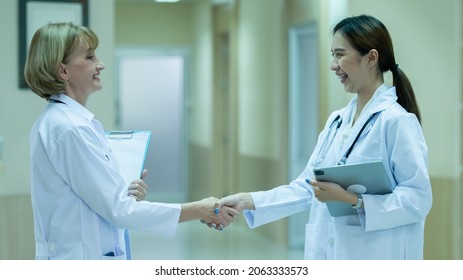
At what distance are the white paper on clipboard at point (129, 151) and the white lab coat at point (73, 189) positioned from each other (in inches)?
6.7

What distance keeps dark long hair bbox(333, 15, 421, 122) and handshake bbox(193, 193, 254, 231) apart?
0.66 metres

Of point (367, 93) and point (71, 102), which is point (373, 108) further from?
point (71, 102)

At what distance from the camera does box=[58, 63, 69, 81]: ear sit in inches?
80.5

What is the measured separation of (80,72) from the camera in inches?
82.6

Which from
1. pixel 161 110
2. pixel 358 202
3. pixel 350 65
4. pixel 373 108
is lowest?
pixel 161 110

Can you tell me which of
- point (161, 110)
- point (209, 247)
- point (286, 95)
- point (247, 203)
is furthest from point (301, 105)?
point (161, 110)

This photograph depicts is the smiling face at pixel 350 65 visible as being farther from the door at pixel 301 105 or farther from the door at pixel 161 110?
the door at pixel 161 110

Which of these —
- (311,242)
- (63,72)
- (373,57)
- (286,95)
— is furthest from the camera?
(286,95)

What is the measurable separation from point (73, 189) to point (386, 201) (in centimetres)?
92

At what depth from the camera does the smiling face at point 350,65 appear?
7.14ft

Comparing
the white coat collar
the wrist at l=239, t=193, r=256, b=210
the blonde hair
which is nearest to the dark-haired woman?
the wrist at l=239, t=193, r=256, b=210

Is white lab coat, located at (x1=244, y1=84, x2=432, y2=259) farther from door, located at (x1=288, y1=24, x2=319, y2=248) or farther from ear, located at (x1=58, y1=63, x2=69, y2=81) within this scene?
door, located at (x1=288, y1=24, x2=319, y2=248)
